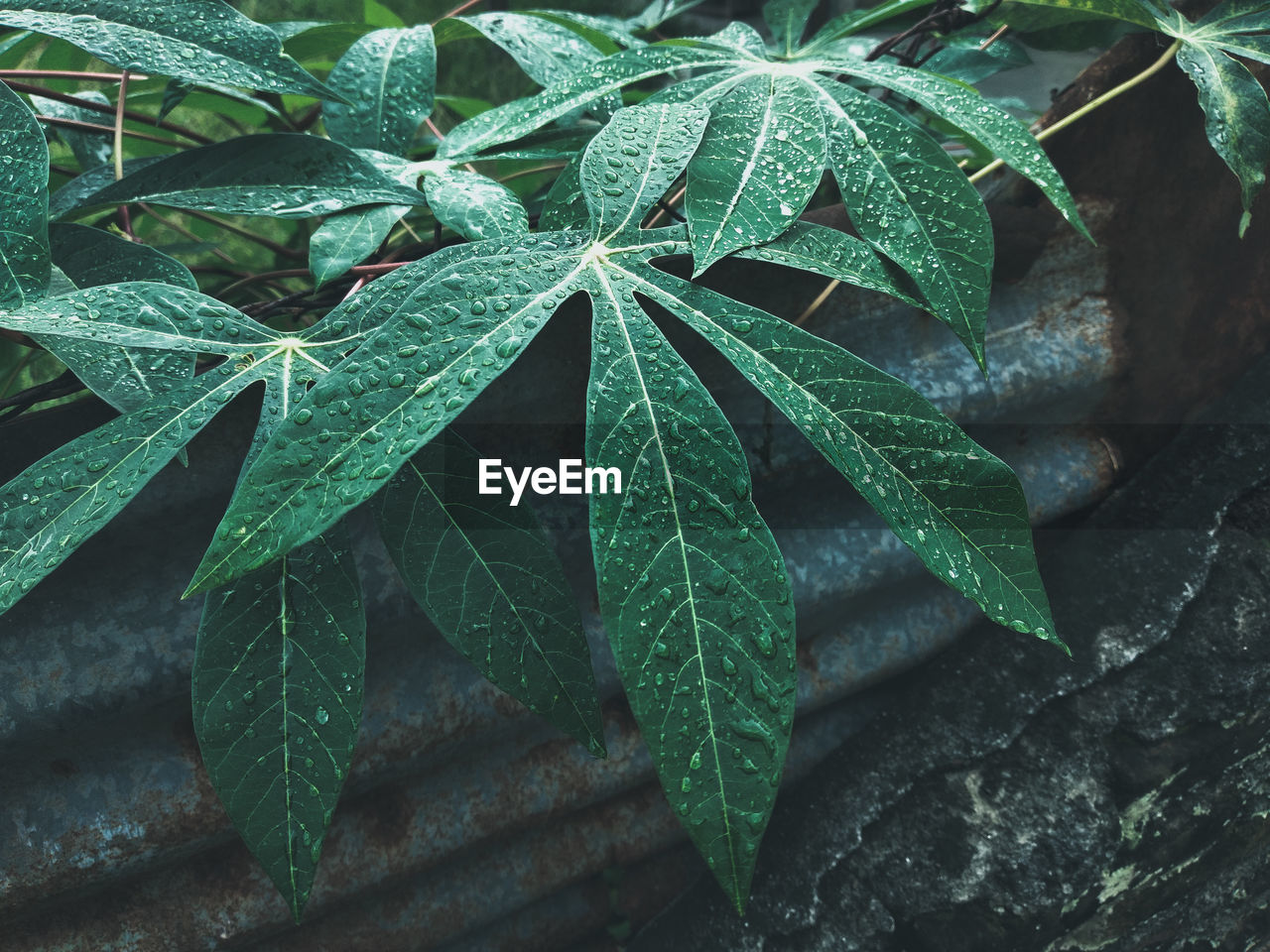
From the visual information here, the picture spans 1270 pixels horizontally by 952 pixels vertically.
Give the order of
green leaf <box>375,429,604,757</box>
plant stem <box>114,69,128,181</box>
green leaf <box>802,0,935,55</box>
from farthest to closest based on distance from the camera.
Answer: green leaf <box>802,0,935,55</box>
plant stem <box>114,69,128,181</box>
green leaf <box>375,429,604,757</box>

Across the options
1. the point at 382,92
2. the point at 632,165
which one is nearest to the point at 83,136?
the point at 382,92

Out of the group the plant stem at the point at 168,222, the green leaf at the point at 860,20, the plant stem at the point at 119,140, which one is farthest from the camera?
the plant stem at the point at 168,222

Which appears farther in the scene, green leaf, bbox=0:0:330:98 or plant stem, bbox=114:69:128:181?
plant stem, bbox=114:69:128:181

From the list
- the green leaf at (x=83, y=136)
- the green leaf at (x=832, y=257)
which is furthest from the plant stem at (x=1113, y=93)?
the green leaf at (x=83, y=136)

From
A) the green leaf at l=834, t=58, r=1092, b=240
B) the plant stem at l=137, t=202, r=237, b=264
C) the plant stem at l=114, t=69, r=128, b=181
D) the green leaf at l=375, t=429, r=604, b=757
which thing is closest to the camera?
the green leaf at l=375, t=429, r=604, b=757

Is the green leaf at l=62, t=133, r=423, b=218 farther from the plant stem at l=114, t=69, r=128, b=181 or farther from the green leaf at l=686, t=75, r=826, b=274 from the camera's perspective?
the green leaf at l=686, t=75, r=826, b=274

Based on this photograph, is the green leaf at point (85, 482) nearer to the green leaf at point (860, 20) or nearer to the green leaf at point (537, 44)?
the green leaf at point (537, 44)

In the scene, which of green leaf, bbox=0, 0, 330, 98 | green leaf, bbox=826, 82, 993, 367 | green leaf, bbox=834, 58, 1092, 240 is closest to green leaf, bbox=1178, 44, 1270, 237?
green leaf, bbox=834, 58, 1092, 240

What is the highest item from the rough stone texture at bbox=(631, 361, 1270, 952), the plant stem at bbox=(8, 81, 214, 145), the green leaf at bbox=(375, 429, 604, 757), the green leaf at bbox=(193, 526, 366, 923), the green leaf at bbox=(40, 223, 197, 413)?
the plant stem at bbox=(8, 81, 214, 145)
